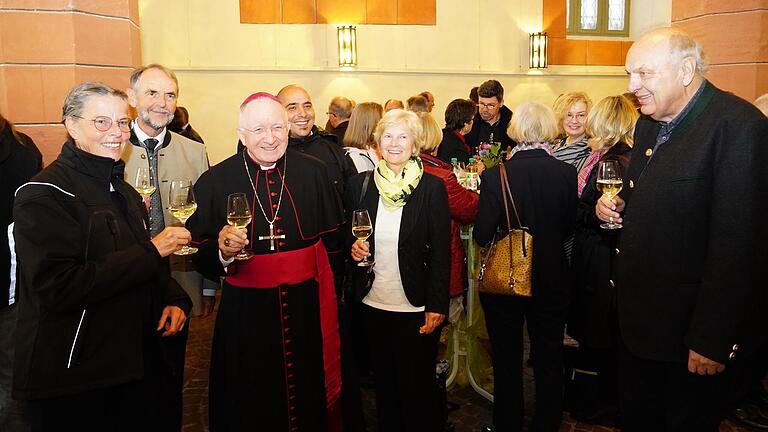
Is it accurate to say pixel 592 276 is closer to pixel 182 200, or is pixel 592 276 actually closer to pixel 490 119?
pixel 182 200

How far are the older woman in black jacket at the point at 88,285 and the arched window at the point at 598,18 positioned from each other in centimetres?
1007

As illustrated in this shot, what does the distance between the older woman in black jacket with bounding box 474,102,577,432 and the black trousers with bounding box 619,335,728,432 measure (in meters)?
0.82

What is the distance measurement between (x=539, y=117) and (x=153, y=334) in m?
2.36

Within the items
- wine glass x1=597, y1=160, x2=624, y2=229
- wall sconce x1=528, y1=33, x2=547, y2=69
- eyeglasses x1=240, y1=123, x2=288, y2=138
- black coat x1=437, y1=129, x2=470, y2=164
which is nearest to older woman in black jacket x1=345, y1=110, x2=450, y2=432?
eyeglasses x1=240, y1=123, x2=288, y2=138

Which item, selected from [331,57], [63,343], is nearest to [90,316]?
[63,343]

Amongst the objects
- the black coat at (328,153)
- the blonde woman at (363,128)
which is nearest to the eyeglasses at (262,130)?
the black coat at (328,153)

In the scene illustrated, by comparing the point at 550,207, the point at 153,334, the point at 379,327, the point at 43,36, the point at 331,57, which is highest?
the point at 331,57

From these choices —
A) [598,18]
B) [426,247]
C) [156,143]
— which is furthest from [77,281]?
[598,18]

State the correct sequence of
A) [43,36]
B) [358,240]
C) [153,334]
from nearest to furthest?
[153,334] → [358,240] → [43,36]

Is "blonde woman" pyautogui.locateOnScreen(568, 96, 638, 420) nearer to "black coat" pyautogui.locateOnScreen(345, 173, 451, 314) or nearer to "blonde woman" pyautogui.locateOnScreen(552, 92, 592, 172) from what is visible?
"blonde woman" pyautogui.locateOnScreen(552, 92, 592, 172)

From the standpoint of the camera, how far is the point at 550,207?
3.51m

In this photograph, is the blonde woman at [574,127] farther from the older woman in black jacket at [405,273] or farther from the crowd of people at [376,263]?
the older woman in black jacket at [405,273]

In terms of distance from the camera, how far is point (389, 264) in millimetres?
3400

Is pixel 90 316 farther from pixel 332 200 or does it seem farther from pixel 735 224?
pixel 735 224
